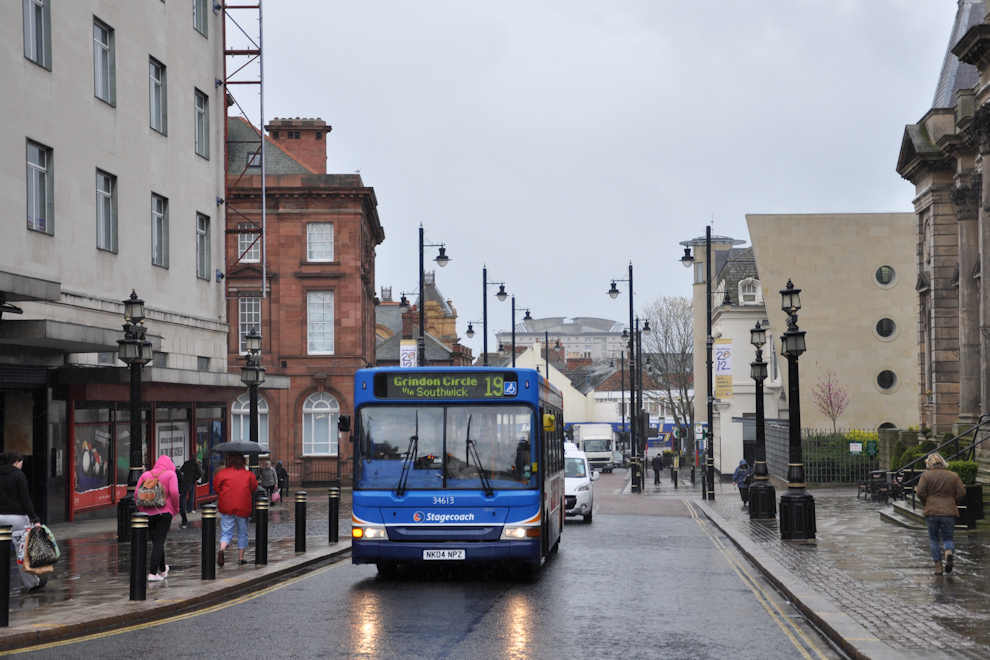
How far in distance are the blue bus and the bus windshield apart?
0.04 ft

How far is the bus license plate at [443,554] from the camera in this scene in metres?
14.3

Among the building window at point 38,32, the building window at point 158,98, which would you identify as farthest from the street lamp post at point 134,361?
the building window at point 158,98

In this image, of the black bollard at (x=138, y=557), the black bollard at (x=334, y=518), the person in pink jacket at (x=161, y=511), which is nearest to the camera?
the black bollard at (x=138, y=557)

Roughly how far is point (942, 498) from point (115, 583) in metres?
10.6

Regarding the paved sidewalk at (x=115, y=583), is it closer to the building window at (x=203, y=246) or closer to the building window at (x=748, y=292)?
the building window at (x=203, y=246)

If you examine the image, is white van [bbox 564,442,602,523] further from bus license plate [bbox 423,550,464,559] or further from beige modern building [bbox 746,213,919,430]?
beige modern building [bbox 746,213,919,430]

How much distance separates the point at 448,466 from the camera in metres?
14.5

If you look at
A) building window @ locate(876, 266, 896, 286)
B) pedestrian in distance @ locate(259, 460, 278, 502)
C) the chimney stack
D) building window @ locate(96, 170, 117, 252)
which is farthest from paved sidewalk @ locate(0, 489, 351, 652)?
building window @ locate(876, 266, 896, 286)

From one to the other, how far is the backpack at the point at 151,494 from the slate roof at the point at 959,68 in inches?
1243

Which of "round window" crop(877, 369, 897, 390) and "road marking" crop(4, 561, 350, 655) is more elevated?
"round window" crop(877, 369, 897, 390)

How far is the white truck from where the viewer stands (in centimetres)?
7506

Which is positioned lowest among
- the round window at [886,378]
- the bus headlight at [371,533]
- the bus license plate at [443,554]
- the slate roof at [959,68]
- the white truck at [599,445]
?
the white truck at [599,445]

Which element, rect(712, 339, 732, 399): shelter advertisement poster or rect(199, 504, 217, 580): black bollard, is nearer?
rect(199, 504, 217, 580): black bollard

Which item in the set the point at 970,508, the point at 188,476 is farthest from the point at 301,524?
the point at 970,508
